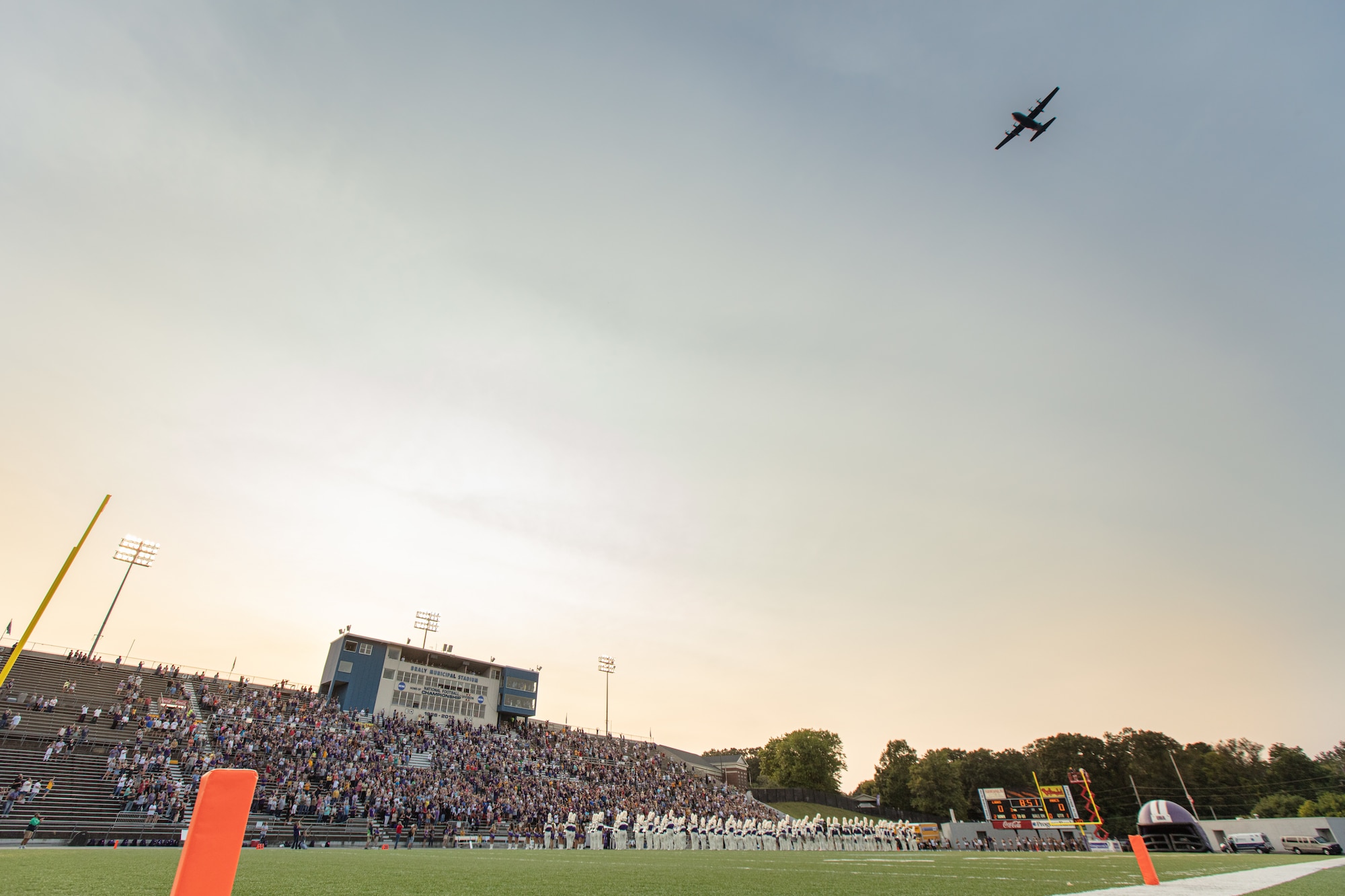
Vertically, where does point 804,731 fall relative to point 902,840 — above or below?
above

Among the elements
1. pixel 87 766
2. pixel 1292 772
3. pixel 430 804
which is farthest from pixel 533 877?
pixel 1292 772

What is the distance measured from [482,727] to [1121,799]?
80.6 m

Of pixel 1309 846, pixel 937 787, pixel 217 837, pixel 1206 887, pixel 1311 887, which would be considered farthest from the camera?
pixel 937 787

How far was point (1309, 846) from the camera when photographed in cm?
3500

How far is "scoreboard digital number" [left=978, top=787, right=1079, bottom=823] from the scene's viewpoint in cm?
4850

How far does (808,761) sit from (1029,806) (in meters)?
38.8

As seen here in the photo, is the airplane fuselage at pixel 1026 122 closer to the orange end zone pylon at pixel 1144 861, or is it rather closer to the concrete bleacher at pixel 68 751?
the orange end zone pylon at pixel 1144 861

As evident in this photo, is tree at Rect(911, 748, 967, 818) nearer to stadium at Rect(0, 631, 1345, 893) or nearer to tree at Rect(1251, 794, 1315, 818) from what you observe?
stadium at Rect(0, 631, 1345, 893)

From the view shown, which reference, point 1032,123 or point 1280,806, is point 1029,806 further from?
point 1032,123

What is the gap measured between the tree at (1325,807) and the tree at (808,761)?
46136 mm

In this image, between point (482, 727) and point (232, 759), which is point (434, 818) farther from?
point (482, 727)

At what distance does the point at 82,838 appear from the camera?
68.3 ft

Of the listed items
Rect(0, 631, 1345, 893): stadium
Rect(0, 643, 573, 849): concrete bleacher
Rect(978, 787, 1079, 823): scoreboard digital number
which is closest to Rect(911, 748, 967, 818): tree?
Rect(0, 631, 1345, 893): stadium

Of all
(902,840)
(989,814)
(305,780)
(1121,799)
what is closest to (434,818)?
(305,780)
